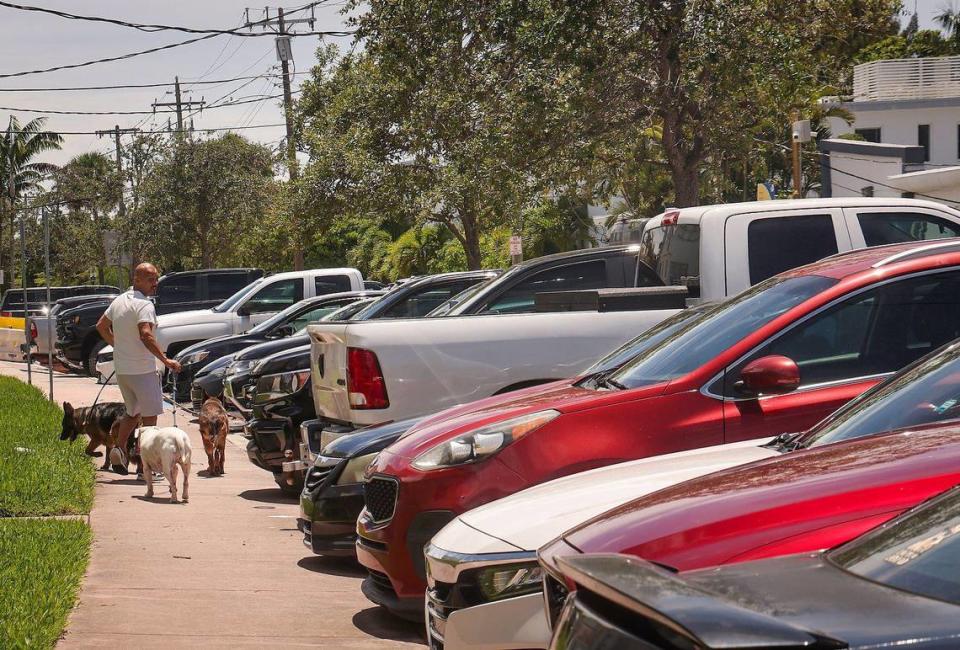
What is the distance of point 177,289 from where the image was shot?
25500mm

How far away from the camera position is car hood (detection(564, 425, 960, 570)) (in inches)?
128

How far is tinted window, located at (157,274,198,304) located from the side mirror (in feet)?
69.4

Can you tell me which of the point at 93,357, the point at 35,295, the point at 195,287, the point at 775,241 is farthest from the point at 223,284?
the point at 775,241

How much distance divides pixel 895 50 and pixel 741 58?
47.4 m

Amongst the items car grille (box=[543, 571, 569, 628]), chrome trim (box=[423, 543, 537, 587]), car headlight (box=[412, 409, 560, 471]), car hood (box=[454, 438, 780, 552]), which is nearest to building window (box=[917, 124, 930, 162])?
car headlight (box=[412, 409, 560, 471])

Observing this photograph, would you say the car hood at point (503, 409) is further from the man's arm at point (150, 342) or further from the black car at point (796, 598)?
the man's arm at point (150, 342)

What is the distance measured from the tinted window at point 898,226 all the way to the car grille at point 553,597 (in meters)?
6.34

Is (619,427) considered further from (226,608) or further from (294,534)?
(294,534)

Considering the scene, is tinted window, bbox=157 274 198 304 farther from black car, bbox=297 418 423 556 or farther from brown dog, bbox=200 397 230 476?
black car, bbox=297 418 423 556

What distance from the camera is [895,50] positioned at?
2347 inches

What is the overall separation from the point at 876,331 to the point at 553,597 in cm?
343

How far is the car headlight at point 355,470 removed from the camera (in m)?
7.33

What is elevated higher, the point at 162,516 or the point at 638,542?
the point at 638,542

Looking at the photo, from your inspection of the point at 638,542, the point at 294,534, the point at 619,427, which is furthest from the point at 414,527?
the point at 294,534
